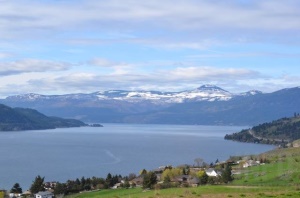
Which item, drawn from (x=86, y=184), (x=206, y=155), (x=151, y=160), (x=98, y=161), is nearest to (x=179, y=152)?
(x=206, y=155)

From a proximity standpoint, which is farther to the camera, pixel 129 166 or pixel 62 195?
pixel 129 166

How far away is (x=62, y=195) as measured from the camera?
62.1 m

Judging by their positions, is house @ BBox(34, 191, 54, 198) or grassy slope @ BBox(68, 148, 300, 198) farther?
house @ BBox(34, 191, 54, 198)

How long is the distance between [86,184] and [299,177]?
32033 mm

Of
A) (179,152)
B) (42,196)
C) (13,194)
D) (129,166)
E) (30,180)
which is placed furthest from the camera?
(179,152)

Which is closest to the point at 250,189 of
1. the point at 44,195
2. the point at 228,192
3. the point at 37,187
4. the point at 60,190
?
the point at 228,192

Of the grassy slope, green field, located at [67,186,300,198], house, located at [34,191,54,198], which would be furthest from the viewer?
house, located at [34,191,54,198]

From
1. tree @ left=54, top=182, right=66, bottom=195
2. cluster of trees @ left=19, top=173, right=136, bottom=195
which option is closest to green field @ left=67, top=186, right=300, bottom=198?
cluster of trees @ left=19, top=173, right=136, bottom=195

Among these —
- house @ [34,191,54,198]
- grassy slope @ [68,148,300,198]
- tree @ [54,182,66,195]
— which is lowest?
house @ [34,191,54,198]

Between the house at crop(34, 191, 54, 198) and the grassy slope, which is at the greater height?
the grassy slope

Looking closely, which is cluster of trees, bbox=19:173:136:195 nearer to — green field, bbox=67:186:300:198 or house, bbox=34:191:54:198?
house, bbox=34:191:54:198

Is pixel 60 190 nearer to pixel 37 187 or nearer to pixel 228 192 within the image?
pixel 37 187

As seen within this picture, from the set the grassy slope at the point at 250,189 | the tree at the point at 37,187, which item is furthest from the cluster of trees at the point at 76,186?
the grassy slope at the point at 250,189

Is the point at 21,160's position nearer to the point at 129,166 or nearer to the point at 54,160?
the point at 54,160
